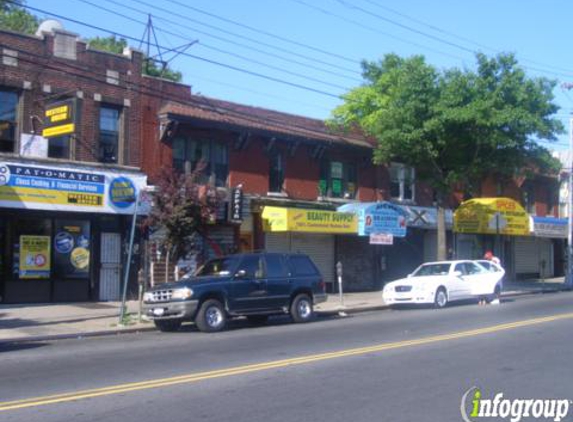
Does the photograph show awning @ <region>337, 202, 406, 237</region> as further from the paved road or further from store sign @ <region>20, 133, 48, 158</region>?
store sign @ <region>20, 133, 48, 158</region>

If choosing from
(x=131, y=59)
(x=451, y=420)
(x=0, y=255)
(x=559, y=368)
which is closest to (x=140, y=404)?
(x=451, y=420)

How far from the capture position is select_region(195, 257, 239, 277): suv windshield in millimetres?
16828

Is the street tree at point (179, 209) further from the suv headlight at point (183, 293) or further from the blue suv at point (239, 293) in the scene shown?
the suv headlight at point (183, 293)

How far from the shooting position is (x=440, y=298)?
72.2 feet

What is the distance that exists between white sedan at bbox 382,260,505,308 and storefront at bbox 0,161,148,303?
845cm

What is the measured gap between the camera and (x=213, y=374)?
10.0 metres

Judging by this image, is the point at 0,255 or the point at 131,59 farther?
the point at 131,59

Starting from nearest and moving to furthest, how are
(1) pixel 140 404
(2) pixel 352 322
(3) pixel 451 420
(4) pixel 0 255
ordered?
(3) pixel 451 420
(1) pixel 140 404
(2) pixel 352 322
(4) pixel 0 255

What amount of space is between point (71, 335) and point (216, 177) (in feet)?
33.4

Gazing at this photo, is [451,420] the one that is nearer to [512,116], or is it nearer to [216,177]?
[216,177]

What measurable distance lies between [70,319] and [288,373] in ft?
31.0

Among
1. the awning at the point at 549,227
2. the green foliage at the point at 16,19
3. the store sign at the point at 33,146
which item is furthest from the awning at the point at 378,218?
the green foliage at the point at 16,19

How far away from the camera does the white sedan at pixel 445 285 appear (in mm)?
21848

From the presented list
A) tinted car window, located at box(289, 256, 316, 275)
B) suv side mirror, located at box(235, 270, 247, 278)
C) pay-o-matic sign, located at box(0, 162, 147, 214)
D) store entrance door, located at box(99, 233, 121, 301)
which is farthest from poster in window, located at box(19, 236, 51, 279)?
tinted car window, located at box(289, 256, 316, 275)
